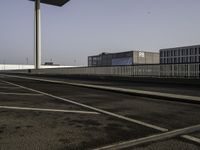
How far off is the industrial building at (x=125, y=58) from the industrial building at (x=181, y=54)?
1234cm

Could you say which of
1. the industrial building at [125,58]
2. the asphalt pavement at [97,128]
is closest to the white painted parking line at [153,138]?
the asphalt pavement at [97,128]

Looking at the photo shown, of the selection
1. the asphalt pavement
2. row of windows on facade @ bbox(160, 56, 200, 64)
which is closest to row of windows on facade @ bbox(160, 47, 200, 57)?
row of windows on facade @ bbox(160, 56, 200, 64)

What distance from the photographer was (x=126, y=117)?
6.84m

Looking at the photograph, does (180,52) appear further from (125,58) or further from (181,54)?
(125,58)

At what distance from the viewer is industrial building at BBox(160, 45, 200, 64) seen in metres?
101

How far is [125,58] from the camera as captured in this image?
125812 mm

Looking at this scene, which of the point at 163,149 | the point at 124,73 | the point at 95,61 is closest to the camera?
the point at 163,149

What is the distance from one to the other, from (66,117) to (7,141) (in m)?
2.33

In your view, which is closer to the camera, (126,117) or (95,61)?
(126,117)

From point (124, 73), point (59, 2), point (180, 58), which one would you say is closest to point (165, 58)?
point (180, 58)

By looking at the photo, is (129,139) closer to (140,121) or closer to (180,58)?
(140,121)

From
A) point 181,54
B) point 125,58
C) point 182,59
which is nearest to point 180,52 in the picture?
point 181,54

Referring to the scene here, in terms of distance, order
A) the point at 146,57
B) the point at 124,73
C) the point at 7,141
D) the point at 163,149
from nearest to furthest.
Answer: the point at 163,149 < the point at 7,141 < the point at 124,73 < the point at 146,57

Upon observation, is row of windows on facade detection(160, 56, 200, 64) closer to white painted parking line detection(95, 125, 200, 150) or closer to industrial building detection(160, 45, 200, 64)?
industrial building detection(160, 45, 200, 64)
